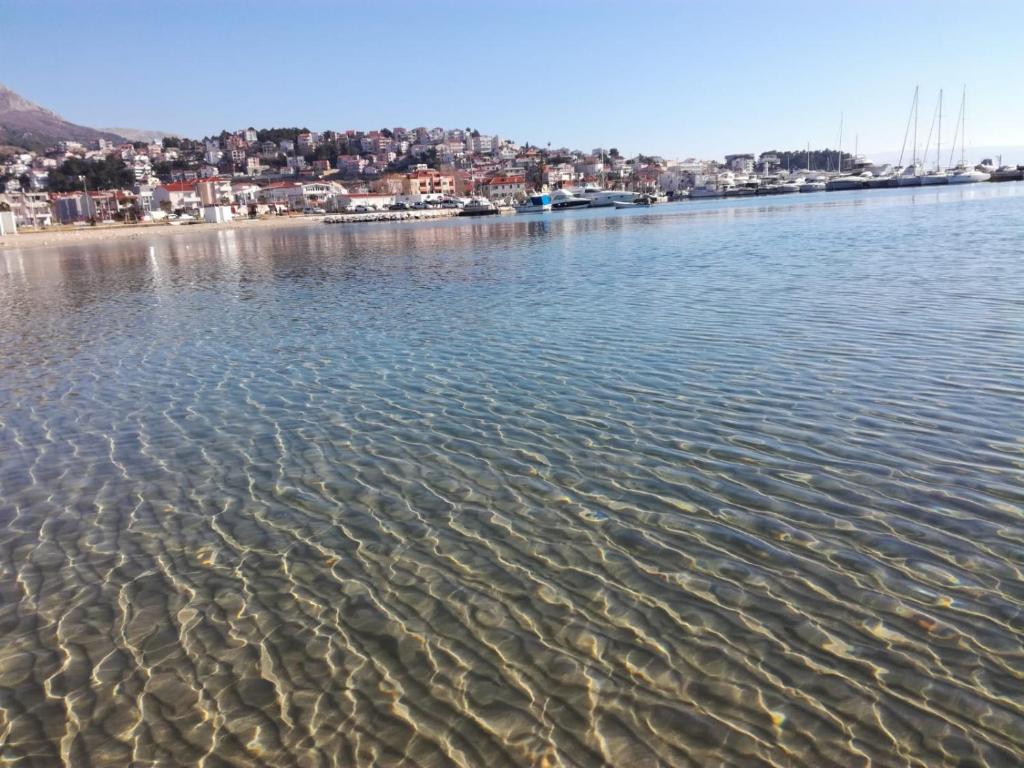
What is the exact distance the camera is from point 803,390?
31.1 feet

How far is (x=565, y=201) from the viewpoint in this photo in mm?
142625

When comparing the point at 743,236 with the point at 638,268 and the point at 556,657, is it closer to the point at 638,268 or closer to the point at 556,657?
the point at 638,268

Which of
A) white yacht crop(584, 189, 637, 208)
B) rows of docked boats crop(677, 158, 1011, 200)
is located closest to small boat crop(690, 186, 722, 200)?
rows of docked boats crop(677, 158, 1011, 200)

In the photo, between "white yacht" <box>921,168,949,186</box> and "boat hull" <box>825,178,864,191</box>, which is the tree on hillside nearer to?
"boat hull" <box>825,178,864,191</box>

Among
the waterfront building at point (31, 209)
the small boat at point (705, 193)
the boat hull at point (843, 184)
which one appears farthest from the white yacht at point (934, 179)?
the waterfront building at point (31, 209)

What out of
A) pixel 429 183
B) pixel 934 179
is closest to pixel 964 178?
pixel 934 179

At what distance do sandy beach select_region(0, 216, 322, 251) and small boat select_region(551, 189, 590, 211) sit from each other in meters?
45.2

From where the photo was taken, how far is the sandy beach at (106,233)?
227 ft

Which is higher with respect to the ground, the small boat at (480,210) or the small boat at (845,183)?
the small boat at (845,183)

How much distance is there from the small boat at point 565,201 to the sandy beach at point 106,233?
4516cm

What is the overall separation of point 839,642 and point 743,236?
39317mm

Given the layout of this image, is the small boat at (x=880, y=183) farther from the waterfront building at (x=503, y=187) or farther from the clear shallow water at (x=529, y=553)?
the clear shallow water at (x=529, y=553)

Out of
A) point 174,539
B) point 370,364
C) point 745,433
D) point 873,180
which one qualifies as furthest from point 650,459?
point 873,180

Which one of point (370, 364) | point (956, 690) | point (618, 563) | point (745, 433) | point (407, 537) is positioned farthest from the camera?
point (370, 364)
